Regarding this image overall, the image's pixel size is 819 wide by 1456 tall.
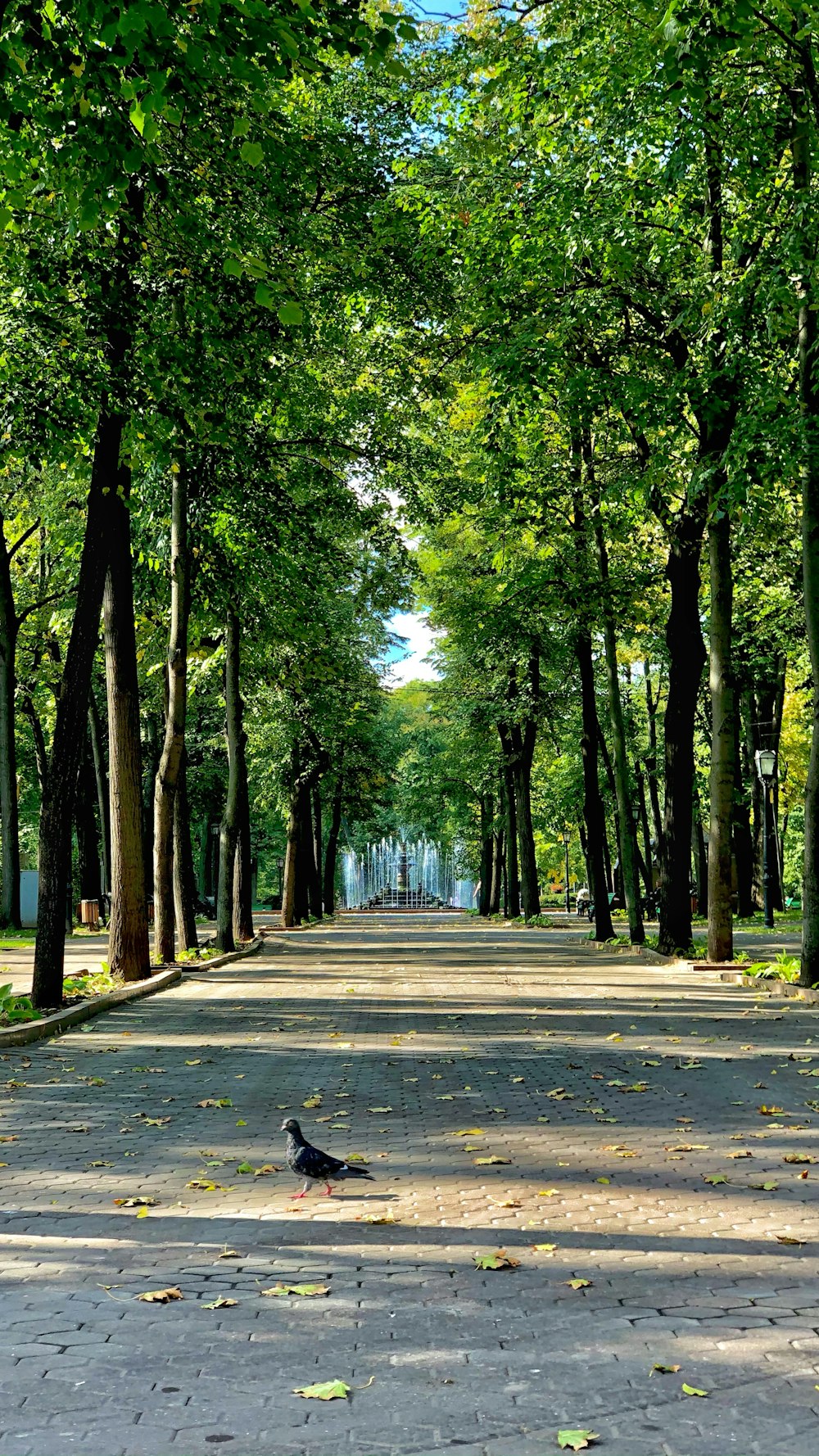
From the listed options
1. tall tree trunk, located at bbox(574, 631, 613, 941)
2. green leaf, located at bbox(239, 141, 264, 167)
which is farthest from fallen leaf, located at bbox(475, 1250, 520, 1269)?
tall tree trunk, located at bbox(574, 631, 613, 941)

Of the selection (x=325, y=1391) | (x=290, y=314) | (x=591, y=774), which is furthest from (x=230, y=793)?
(x=325, y=1391)

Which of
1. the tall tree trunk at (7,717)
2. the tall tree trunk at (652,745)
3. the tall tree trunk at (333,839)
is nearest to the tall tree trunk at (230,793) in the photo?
the tall tree trunk at (7,717)

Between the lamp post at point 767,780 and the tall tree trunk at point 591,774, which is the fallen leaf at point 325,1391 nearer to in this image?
the tall tree trunk at point 591,774

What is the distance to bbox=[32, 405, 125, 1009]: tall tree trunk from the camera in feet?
46.6

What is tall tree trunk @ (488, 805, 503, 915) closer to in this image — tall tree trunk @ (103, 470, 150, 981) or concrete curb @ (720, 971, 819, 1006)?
concrete curb @ (720, 971, 819, 1006)

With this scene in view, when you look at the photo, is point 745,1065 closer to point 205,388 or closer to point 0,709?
point 205,388

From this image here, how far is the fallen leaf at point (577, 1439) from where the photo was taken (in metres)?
3.62

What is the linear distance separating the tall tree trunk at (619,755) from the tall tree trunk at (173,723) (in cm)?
741

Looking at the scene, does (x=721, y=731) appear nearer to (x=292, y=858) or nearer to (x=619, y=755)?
(x=619, y=755)

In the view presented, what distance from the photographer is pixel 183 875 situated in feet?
79.8

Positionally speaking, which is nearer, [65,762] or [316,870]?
[65,762]

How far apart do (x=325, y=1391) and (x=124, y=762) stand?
13931 mm

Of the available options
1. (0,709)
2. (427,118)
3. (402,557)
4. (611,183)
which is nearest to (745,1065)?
(611,183)

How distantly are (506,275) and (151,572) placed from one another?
903cm
